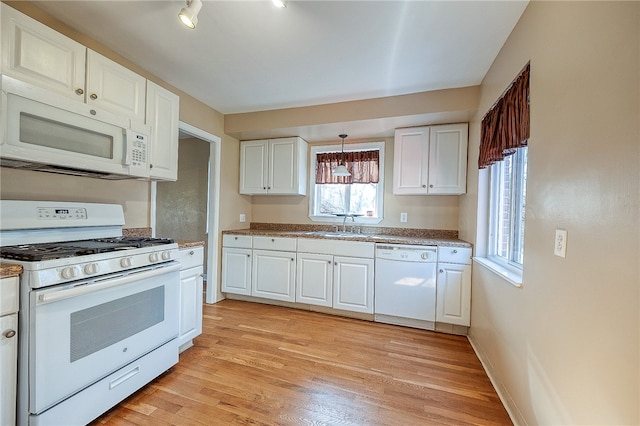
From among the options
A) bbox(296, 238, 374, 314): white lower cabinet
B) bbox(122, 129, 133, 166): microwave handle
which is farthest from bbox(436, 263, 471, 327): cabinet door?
bbox(122, 129, 133, 166): microwave handle

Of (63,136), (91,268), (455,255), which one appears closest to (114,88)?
(63,136)

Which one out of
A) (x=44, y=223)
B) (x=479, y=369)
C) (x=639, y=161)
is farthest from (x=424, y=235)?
(x=44, y=223)

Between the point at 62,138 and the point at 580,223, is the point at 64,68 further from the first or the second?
the point at 580,223

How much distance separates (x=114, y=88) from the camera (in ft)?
6.07

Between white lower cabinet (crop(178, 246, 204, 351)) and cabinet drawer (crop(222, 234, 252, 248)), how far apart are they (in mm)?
1028

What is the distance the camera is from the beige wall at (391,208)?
3.12 metres

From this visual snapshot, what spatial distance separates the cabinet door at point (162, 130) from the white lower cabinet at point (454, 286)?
103 inches

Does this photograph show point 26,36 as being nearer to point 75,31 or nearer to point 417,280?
point 75,31

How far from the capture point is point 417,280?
2666mm

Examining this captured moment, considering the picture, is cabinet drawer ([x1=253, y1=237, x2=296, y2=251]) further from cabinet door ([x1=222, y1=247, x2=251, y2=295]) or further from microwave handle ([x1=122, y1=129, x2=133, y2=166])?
microwave handle ([x1=122, y1=129, x2=133, y2=166])

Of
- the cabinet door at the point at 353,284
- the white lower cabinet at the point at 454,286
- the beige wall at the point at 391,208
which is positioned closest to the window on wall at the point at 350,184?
the beige wall at the point at 391,208

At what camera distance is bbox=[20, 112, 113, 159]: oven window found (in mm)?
1376

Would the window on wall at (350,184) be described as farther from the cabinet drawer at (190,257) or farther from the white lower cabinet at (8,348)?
the white lower cabinet at (8,348)

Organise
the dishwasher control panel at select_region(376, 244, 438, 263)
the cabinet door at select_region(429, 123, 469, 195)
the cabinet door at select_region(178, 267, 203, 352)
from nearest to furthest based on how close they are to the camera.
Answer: the cabinet door at select_region(178, 267, 203, 352)
the dishwasher control panel at select_region(376, 244, 438, 263)
the cabinet door at select_region(429, 123, 469, 195)
